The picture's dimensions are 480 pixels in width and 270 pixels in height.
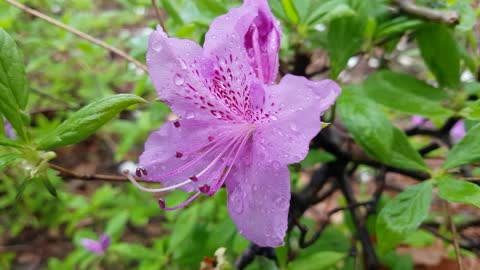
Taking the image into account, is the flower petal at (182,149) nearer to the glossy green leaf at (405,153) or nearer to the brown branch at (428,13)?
the glossy green leaf at (405,153)

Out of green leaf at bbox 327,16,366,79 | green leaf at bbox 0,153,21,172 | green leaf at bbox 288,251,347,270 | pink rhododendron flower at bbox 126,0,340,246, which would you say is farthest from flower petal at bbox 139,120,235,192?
green leaf at bbox 288,251,347,270

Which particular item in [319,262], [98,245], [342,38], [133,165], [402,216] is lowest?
[133,165]

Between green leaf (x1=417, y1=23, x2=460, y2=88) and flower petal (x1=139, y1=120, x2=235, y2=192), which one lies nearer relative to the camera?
flower petal (x1=139, y1=120, x2=235, y2=192)

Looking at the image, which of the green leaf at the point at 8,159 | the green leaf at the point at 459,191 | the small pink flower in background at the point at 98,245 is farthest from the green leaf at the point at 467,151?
the small pink flower in background at the point at 98,245

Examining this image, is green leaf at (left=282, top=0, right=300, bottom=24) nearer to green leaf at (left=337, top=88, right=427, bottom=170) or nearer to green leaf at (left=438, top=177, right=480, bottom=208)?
green leaf at (left=337, top=88, right=427, bottom=170)

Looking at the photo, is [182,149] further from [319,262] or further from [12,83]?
[319,262]

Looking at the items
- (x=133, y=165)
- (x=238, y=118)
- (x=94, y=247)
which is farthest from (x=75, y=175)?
(x=133, y=165)
